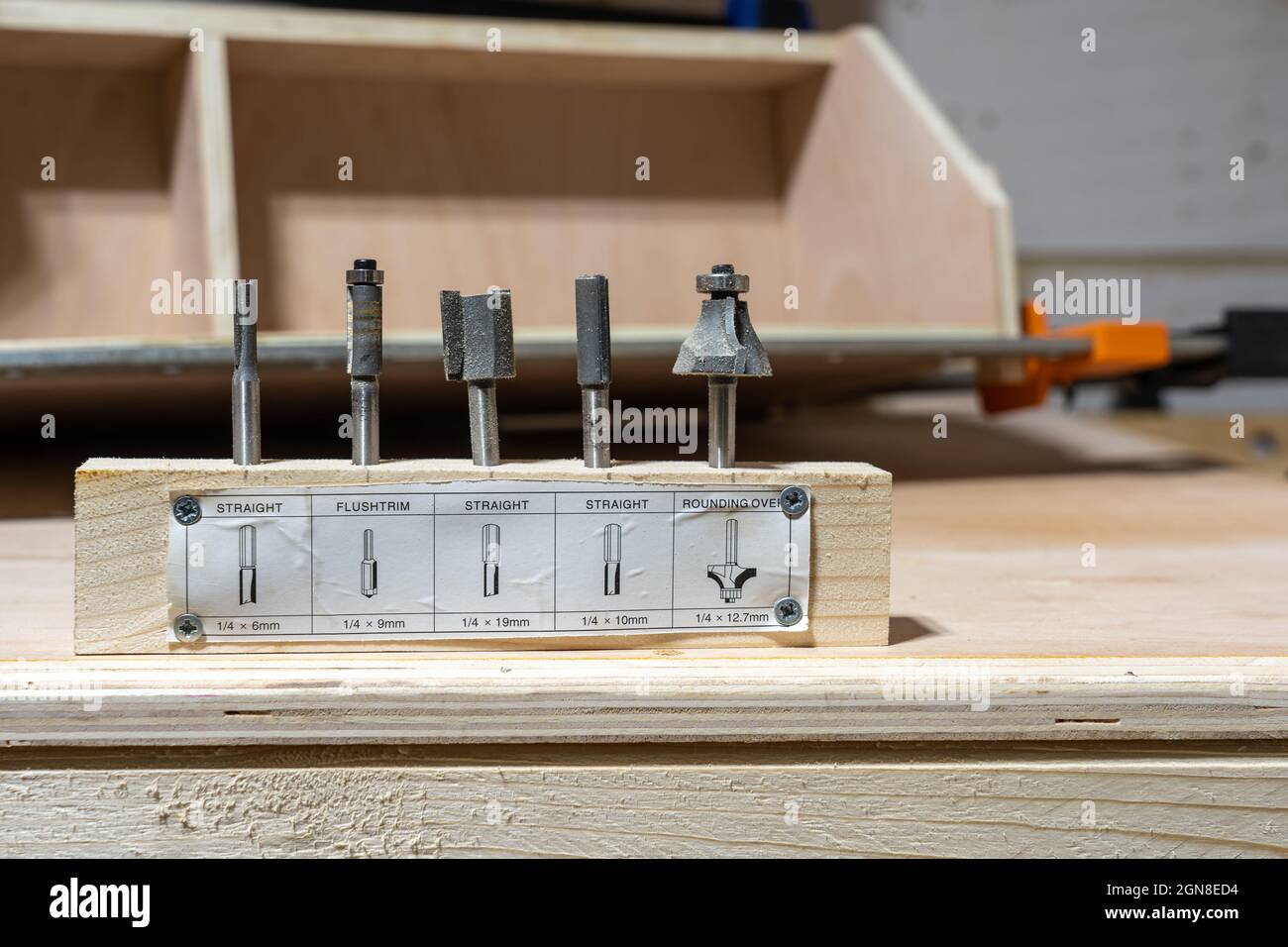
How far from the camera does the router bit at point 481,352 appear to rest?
53 centimetres

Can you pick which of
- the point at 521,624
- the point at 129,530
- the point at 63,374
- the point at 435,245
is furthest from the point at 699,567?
the point at 435,245

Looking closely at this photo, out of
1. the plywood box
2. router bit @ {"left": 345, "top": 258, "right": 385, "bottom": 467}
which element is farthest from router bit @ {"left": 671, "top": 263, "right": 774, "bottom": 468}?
the plywood box

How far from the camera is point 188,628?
51 centimetres

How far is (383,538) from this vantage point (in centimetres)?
51

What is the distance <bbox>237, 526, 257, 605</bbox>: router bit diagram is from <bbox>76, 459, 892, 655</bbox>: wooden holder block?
0.07 feet

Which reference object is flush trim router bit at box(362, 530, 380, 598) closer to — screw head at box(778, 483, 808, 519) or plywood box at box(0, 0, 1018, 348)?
screw head at box(778, 483, 808, 519)

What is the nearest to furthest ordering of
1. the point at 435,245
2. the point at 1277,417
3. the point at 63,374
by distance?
the point at 63,374 < the point at 435,245 < the point at 1277,417

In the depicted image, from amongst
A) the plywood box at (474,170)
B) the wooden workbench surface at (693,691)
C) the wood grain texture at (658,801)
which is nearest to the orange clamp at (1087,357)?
the plywood box at (474,170)

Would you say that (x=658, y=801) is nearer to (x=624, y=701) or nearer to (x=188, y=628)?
(x=624, y=701)

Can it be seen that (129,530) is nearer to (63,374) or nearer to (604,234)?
(63,374)

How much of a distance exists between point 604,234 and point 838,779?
1.12 metres

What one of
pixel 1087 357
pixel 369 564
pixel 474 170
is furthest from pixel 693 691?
Result: pixel 474 170

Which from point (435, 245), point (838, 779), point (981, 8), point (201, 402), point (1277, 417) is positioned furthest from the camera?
point (981, 8)

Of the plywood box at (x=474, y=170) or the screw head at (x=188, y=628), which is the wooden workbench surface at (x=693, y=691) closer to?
the screw head at (x=188, y=628)
